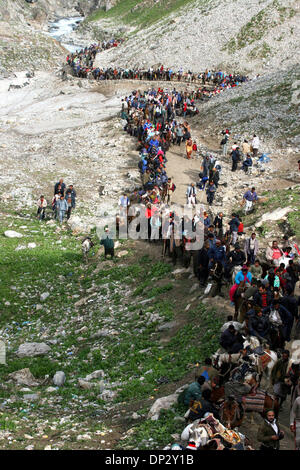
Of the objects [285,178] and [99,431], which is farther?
[285,178]

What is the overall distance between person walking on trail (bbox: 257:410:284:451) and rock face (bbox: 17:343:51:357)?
8283 millimetres

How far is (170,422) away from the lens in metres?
10.4

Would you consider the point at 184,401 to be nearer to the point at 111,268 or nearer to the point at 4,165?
the point at 111,268

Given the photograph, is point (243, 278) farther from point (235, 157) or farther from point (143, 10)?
point (143, 10)

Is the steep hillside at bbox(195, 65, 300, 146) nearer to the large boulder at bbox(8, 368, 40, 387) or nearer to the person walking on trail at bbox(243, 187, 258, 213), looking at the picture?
the person walking on trail at bbox(243, 187, 258, 213)

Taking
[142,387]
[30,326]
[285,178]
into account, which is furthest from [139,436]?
[285,178]

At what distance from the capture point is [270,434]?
9.00 meters

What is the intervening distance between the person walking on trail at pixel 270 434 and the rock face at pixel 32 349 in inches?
326

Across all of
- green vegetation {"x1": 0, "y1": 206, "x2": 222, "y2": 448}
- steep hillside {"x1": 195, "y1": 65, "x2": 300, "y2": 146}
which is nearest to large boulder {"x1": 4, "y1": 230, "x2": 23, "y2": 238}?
green vegetation {"x1": 0, "y1": 206, "x2": 222, "y2": 448}

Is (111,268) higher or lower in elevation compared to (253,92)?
lower

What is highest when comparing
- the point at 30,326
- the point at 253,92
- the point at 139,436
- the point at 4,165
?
the point at 253,92

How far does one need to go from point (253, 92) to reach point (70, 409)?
3098cm

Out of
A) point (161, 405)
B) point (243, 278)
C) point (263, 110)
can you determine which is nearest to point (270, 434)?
point (161, 405)

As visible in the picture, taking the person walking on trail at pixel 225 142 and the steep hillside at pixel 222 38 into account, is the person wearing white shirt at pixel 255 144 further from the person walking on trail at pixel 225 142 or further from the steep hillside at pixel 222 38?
the steep hillside at pixel 222 38
